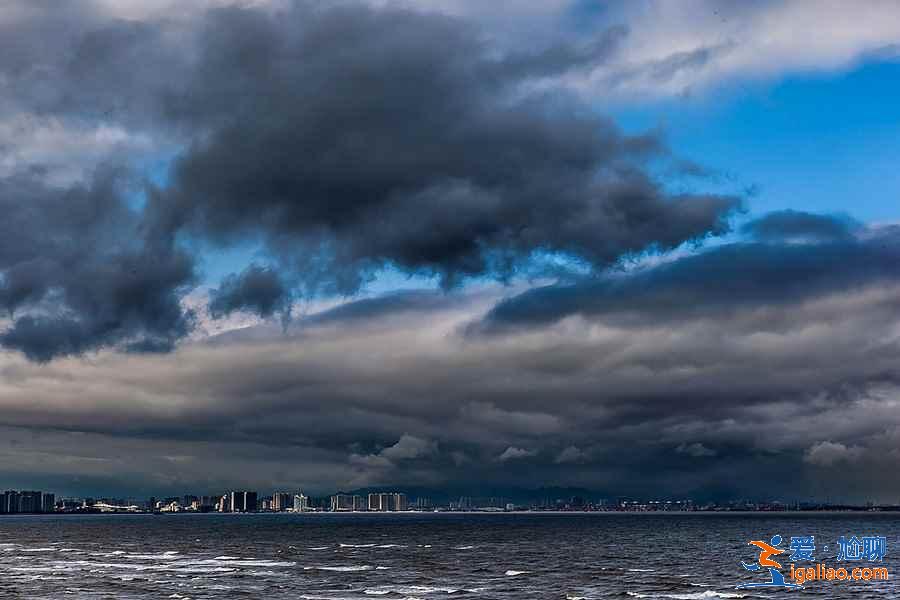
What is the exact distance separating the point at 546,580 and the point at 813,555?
87.5 meters

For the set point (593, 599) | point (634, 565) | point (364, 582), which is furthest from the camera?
point (634, 565)

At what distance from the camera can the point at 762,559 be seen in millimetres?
182000

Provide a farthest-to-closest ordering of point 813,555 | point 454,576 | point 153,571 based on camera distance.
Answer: point 813,555 → point 153,571 → point 454,576

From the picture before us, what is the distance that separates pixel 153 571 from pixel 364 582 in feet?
140

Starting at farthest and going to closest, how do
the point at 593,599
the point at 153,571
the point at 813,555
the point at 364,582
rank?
1. the point at 813,555
2. the point at 153,571
3. the point at 364,582
4. the point at 593,599

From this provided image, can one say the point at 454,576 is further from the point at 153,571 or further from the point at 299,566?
the point at 153,571

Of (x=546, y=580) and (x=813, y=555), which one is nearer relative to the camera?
(x=546, y=580)

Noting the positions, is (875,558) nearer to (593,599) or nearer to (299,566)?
(593,599)

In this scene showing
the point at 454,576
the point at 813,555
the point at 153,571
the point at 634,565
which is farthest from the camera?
the point at 813,555

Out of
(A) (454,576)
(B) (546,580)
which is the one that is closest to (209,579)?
(A) (454,576)

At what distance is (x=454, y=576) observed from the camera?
137375 mm

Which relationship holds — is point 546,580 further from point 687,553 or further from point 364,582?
point 687,553

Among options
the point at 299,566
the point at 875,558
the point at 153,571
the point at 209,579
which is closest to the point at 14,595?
the point at 209,579

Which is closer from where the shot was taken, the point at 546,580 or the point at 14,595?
the point at 14,595
